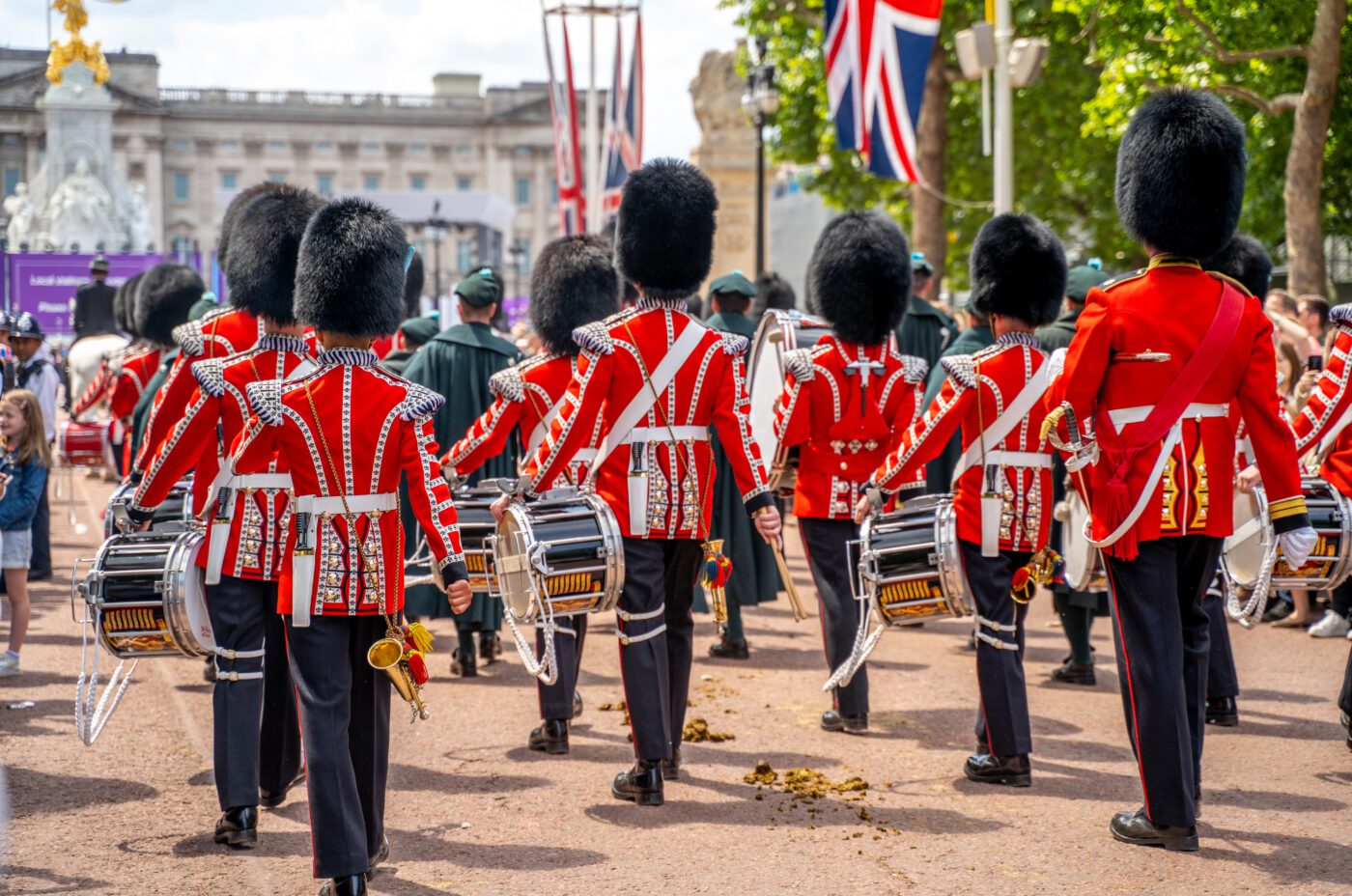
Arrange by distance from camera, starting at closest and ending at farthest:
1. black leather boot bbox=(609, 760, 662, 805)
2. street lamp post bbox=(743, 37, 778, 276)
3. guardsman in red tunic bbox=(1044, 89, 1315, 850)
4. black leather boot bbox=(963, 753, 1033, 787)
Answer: guardsman in red tunic bbox=(1044, 89, 1315, 850) < black leather boot bbox=(609, 760, 662, 805) < black leather boot bbox=(963, 753, 1033, 787) < street lamp post bbox=(743, 37, 778, 276)

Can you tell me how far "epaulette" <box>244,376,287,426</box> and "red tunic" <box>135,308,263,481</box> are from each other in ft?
2.26

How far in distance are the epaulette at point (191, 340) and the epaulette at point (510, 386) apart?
4.68 ft

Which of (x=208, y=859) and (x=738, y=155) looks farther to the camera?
(x=738, y=155)

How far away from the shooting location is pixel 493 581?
711cm

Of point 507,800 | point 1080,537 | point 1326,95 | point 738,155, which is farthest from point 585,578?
point 738,155

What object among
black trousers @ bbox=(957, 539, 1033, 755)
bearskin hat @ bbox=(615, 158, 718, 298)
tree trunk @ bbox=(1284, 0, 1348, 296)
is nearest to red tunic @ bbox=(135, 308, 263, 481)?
bearskin hat @ bbox=(615, 158, 718, 298)

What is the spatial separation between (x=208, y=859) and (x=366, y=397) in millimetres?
1481

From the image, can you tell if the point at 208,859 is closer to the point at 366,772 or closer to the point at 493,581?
the point at 366,772

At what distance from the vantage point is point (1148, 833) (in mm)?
5340

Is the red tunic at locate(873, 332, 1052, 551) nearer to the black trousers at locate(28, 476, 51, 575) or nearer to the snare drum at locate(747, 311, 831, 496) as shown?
the snare drum at locate(747, 311, 831, 496)

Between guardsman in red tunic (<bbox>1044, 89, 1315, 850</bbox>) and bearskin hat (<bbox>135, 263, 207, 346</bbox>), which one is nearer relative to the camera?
guardsman in red tunic (<bbox>1044, 89, 1315, 850</bbox>)

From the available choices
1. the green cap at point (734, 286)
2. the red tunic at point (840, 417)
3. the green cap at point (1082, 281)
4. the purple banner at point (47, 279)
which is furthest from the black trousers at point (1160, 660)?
the purple banner at point (47, 279)

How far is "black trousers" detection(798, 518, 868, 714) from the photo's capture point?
23.1 feet

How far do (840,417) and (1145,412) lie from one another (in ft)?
6.38
